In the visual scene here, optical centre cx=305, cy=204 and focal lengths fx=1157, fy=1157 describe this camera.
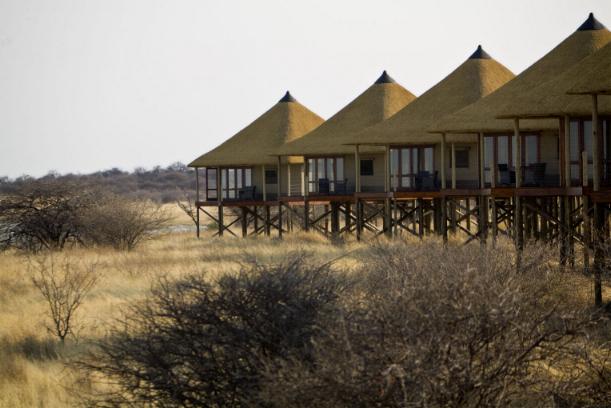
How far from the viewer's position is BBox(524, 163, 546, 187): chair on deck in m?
27.5

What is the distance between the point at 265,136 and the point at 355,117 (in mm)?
6299

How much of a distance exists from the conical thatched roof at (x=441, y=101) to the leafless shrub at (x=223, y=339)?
83.2 feet

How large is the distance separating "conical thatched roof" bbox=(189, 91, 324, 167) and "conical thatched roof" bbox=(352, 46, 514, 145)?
891 centimetres

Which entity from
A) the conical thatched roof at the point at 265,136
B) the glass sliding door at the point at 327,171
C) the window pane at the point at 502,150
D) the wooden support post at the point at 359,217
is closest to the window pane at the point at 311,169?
the glass sliding door at the point at 327,171

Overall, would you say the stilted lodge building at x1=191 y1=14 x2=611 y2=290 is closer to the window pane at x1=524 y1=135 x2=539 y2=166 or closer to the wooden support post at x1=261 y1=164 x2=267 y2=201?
the window pane at x1=524 y1=135 x2=539 y2=166

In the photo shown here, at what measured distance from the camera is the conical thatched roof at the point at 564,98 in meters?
22.6

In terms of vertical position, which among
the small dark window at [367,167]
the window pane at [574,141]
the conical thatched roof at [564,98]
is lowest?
the small dark window at [367,167]

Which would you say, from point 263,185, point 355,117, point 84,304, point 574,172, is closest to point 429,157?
point 355,117

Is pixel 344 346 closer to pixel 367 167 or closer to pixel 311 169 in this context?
pixel 367 167

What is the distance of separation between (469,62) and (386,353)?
104 feet

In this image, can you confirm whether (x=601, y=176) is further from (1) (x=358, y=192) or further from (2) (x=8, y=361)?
(1) (x=358, y=192)

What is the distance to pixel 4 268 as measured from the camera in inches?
1206

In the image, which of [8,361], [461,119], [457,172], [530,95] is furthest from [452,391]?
[457,172]

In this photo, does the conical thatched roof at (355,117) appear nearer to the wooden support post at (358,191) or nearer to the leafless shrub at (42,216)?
the wooden support post at (358,191)
